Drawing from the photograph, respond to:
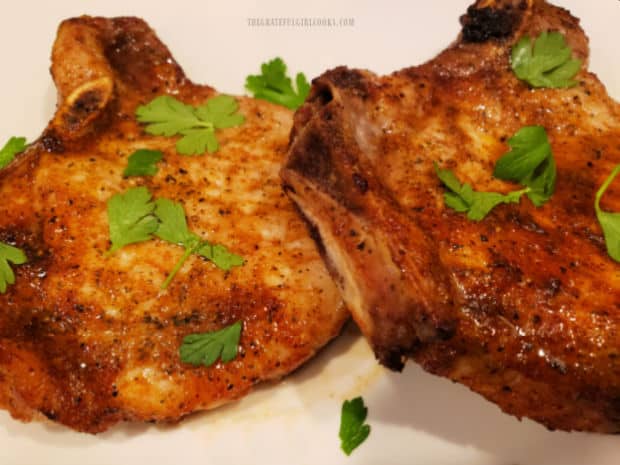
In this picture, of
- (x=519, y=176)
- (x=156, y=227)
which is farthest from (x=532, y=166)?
(x=156, y=227)

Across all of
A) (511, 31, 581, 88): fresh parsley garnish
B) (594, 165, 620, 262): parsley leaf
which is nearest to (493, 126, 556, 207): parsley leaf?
(594, 165, 620, 262): parsley leaf

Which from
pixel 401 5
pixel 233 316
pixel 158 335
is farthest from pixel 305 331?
pixel 401 5

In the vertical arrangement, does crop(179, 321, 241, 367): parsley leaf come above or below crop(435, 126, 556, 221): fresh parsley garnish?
below

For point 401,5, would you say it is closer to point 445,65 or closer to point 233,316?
point 445,65

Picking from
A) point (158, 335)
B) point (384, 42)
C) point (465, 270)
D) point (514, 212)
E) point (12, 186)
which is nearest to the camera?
point (465, 270)

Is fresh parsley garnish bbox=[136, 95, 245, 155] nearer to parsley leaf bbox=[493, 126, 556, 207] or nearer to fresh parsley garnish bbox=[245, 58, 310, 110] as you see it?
fresh parsley garnish bbox=[245, 58, 310, 110]
